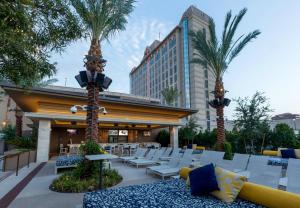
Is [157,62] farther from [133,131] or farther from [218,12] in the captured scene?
[218,12]

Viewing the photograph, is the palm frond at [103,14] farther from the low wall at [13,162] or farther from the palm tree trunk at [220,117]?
the palm tree trunk at [220,117]

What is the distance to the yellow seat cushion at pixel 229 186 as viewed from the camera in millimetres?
3422

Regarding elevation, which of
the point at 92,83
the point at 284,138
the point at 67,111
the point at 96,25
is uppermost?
the point at 96,25

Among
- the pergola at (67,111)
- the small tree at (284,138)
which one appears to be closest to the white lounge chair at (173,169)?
the pergola at (67,111)

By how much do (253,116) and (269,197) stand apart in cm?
1019

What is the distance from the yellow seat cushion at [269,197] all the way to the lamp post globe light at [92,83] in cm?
595

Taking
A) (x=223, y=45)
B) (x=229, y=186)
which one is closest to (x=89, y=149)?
(x=229, y=186)

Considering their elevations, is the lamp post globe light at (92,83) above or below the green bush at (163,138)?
above

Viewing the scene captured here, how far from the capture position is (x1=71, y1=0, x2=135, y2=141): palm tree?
7.83 metres

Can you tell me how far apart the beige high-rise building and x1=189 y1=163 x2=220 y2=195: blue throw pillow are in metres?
44.0

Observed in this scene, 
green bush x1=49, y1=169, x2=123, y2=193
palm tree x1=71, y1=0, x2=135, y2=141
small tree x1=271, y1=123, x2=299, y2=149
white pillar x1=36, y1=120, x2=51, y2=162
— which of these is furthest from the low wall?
small tree x1=271, y1=123, x2=299, y2=149

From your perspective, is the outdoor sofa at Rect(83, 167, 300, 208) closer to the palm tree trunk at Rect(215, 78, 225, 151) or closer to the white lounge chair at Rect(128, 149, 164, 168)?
the white lounge chair at Rect(128, 149, 164, 168)

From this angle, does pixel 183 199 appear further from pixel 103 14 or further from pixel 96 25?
pixel 103 14

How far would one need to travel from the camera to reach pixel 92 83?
26.2ft
